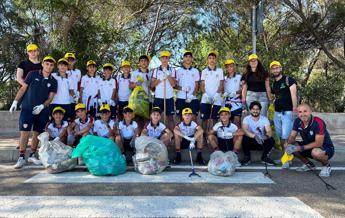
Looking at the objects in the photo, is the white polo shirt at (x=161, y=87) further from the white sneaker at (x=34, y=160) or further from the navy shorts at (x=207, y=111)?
the white sneaker at (x=34, y=160)

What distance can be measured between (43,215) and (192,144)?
3.17m

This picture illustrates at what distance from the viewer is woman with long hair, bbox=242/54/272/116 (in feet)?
24.2

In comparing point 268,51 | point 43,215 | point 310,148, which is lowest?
point 43,215

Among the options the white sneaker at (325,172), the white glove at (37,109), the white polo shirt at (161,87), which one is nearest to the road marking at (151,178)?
the white sneaker at (325,172)

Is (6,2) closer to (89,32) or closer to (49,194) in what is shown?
(89,32)

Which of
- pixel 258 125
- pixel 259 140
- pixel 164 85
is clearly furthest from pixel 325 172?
pixel 164 85

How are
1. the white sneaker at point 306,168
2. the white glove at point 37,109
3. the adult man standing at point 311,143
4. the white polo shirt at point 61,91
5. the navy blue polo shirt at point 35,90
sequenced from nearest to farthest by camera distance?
the adult man standing at point 311,143, the white sneaker at point 306,168, the white glove at point 37,109, the navy blue polo shirt at point 35,90, the white polo shirt at point 61,91

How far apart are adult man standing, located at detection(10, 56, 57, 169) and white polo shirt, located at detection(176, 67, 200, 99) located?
2578 mm

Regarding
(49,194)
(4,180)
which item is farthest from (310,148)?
(4,180)

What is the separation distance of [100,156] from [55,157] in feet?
2.70

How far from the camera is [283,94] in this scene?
23.1ft

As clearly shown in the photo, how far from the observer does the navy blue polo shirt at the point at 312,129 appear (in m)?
6.13

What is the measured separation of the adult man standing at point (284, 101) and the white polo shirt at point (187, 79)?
1664 mm

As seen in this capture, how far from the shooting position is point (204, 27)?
16562 millimetres
